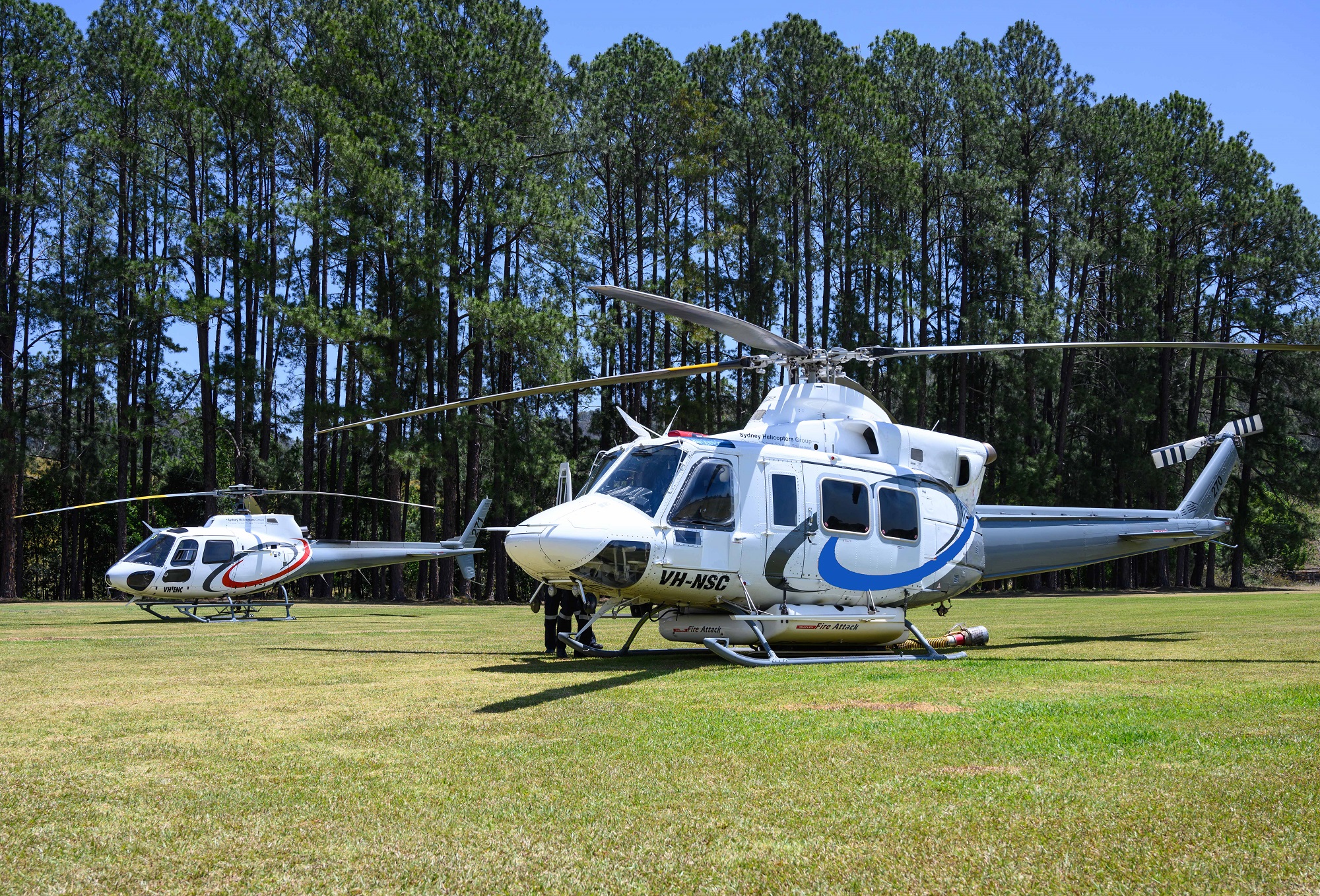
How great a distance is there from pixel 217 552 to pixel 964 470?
51.2ft

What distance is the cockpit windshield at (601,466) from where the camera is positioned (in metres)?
11.8

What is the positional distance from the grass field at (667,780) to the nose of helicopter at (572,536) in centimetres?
111

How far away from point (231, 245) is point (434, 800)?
121 ft

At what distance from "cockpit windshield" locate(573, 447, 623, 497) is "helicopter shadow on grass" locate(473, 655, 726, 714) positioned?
6.26ft

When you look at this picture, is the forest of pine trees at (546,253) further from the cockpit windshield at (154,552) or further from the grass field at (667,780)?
the grass field at (667,780)

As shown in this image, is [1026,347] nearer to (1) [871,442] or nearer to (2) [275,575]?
(1) [871,442]

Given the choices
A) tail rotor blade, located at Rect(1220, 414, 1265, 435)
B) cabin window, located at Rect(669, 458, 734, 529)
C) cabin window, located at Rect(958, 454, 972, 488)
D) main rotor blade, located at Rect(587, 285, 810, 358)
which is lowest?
cabin window, located at Rect(669, 458, 734, 529)

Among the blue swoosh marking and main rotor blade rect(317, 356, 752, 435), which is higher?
main rotor blade rect(317, 356, 752, 435)

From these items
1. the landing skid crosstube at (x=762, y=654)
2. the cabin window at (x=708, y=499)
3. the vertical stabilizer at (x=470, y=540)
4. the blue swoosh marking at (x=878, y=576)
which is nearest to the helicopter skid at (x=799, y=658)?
the landing skid crosstube at (x=762, y=654)

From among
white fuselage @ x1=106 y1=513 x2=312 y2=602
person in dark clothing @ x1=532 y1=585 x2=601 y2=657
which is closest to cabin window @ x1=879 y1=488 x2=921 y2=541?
person in dark clothing @ x1=532 y1=585 x2=601 y2=657

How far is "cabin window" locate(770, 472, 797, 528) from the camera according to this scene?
469 inches

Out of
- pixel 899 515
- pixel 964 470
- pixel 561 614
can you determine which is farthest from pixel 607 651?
pixel 964 470

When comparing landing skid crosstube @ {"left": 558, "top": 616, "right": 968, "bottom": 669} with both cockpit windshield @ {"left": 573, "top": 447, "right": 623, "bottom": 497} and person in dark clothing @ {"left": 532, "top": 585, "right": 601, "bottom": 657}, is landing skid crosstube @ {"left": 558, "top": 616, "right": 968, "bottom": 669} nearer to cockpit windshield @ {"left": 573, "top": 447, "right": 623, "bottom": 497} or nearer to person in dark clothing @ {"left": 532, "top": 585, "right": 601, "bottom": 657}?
person in dark clothing @ {"left": 532, "top": 585, "right": 601, "bottom": 657}

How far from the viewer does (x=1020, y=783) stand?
497 centimetres
